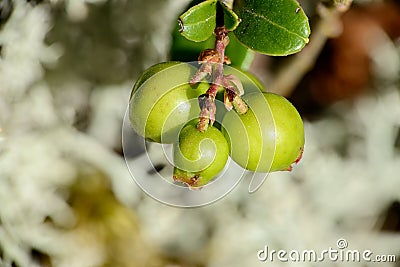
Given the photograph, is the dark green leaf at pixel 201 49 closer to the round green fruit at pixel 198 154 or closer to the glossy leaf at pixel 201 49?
the glossy leaf at pixel 201 49

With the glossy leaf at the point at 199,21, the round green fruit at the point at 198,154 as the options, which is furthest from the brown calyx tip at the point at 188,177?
the glossy leaf at the point at 199,21

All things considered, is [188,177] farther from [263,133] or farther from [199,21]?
[199,21]

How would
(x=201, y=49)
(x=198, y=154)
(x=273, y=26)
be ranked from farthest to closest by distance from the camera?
1. (x=201, y=49)
2. (x=273, y=26)
3. (x=198, y=154)

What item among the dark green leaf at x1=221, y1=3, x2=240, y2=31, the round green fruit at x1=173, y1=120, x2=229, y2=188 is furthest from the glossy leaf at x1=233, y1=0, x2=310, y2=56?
the round green fruit at x1=173, y1=120, x2=229, y2=188

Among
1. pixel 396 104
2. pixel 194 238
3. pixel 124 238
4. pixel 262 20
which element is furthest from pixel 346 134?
pixel 262 20

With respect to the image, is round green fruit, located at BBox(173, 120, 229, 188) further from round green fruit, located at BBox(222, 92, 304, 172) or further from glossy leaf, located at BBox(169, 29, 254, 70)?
glossy leaf, located at BBox(169, 29, 254, 70)

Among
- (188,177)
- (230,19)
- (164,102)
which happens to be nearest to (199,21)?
(230,19)
